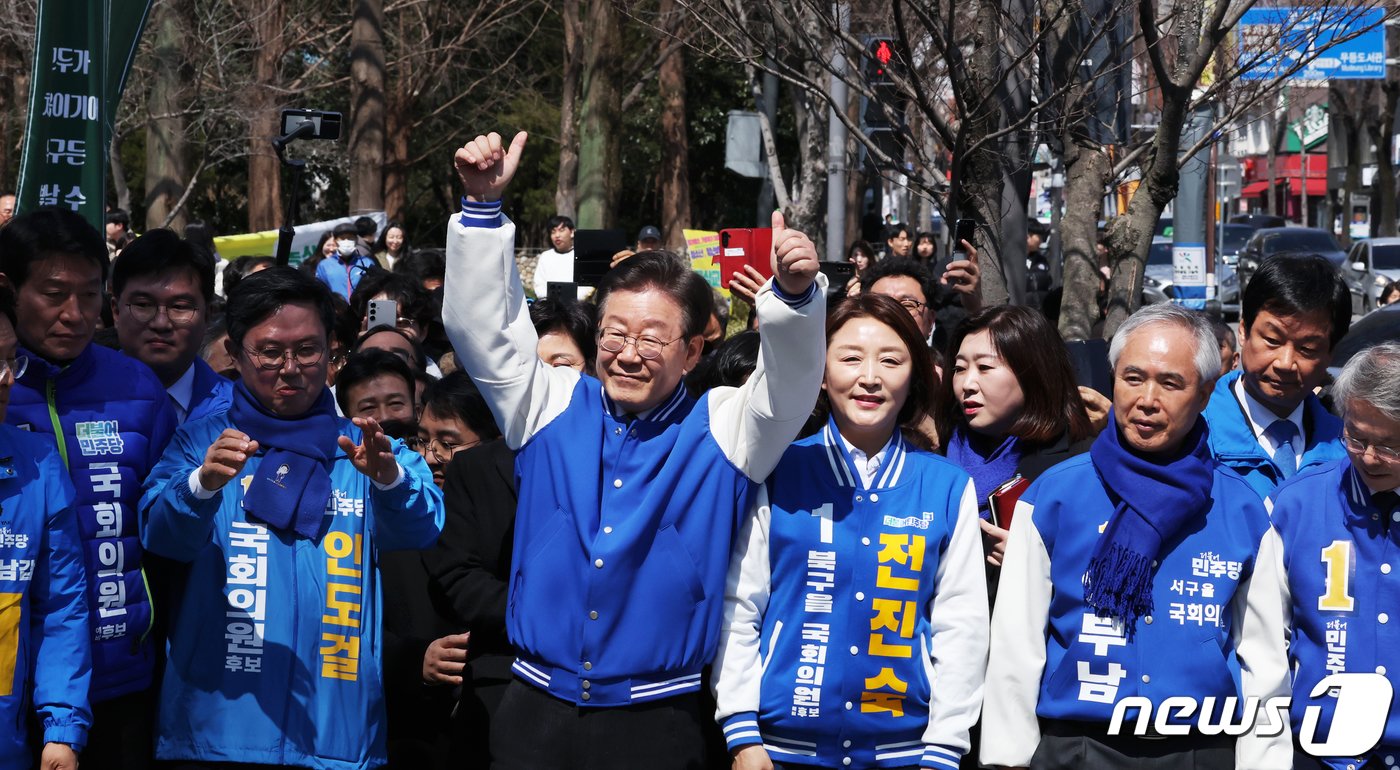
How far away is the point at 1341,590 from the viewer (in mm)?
3770

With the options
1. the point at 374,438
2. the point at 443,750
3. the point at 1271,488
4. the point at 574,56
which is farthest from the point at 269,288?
the point at 574,56

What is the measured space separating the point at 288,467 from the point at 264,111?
18.5 m

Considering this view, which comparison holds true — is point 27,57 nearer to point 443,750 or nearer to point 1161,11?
point 1161,11

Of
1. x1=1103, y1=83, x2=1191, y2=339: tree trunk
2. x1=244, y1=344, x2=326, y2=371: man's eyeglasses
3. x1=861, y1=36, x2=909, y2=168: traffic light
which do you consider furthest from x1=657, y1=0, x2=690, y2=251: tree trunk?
x1=244, y1=344, x2=326, y2=371: man's eyeglasses

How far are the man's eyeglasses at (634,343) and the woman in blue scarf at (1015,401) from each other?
1078mm

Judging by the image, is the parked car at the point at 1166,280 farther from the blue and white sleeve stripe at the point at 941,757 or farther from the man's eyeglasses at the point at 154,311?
the blue and white sleeve stripe at the point at 941,757

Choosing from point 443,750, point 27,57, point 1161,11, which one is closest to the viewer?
point 443,750

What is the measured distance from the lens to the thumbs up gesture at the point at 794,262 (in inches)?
132

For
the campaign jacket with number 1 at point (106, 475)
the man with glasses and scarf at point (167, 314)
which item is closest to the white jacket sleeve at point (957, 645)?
the campaign jacket with number 1 at point (106, 475)

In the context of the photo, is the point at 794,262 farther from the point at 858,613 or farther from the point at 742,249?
the point at 742,249

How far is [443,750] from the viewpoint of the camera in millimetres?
4621

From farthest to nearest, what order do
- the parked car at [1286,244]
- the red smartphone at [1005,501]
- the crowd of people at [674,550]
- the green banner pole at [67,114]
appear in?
the parked car at [1286,244] → the green banner pole at [67,114] → the red smartphone at [1005,501] → the crowd of people at [674,550]

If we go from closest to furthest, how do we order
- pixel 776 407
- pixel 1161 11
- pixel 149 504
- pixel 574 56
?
pixel 776 407
pixel 149 504
pixel 1161 11
pixel 574 56

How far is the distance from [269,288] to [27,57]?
726 inches
